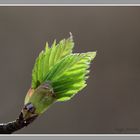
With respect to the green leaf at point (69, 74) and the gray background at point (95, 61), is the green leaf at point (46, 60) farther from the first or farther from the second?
the gray background at point (95, 61)

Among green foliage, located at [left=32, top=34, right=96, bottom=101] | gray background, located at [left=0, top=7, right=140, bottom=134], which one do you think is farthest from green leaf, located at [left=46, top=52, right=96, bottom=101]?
gray background, located at [left=0, top=7, right=140, bottom=134]

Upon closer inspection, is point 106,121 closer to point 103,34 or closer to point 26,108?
point 103,34

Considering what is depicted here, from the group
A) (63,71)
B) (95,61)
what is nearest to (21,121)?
(63,71)

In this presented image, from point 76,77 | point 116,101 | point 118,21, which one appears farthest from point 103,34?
point 76,77

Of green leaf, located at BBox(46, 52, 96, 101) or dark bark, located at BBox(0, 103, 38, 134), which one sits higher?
green leaf, located at BBox(46, 52, 96, 101)

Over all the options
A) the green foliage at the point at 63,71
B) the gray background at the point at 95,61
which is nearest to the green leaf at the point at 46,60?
the green foliage at the point at 63,71

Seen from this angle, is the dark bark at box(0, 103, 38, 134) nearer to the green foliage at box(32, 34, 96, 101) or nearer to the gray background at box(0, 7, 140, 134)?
the green foliage at box(32, 34, 96, 101)
